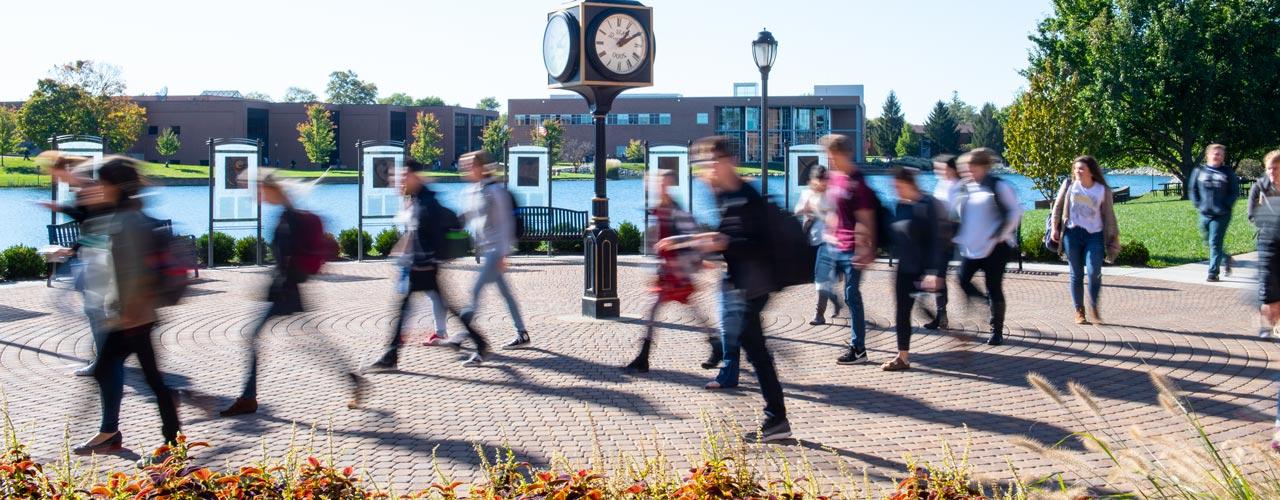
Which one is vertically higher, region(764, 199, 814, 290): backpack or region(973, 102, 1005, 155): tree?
region(973, 102, 1005, 155): tree

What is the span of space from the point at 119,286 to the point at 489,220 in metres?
4.18

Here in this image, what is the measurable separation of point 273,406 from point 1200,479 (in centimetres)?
600

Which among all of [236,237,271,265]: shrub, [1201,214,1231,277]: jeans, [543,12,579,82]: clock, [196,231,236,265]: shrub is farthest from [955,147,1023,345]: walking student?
[196,231,236,265]: shrub

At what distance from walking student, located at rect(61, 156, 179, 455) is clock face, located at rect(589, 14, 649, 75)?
20.6ft

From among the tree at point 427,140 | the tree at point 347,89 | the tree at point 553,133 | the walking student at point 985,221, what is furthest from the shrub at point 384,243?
the tree at point 347,89

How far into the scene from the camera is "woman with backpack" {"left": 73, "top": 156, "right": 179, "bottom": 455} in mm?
5832

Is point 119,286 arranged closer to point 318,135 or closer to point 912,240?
point 912,240

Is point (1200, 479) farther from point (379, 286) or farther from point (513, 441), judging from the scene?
point (379, 286)

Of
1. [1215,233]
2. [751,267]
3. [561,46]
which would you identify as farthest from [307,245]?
[1215,233]

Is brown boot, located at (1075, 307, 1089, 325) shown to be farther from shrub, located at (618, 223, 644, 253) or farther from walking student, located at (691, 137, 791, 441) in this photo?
shrub, located at (618, 223, 644, 253)

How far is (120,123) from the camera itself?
261 ft

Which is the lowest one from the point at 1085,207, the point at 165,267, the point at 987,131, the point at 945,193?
the point at 165,267

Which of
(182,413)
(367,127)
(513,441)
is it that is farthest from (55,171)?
(367,127)

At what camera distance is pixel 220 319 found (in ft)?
38.8
